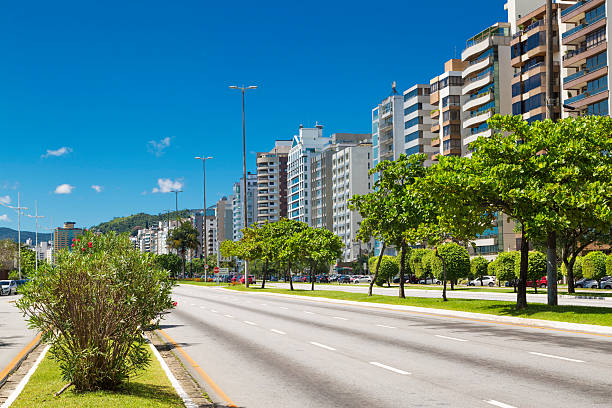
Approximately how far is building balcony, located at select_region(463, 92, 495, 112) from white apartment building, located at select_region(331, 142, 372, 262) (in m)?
57.8

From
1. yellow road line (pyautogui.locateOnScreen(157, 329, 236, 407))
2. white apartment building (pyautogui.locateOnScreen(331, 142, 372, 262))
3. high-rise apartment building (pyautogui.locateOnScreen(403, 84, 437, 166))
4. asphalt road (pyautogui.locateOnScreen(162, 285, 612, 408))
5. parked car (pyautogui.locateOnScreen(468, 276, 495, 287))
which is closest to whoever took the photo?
asphalt road (pyautogui.locateOnScreen(162, 285, 612, 408))

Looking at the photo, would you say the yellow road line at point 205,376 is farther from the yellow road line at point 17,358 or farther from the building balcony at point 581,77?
the building balcony at point 581,77

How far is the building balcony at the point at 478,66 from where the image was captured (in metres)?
101

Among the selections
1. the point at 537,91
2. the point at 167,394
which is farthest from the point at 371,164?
the point at 167,394

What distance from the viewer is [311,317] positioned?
103 ft

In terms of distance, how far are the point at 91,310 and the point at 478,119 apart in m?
96.2

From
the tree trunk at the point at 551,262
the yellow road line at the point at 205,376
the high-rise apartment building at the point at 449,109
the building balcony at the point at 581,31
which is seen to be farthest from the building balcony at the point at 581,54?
the yellow road line at the point at 205,376

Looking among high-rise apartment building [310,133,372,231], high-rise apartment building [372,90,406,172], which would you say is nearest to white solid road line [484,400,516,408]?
high-rise apartment building [372,90,406,172]

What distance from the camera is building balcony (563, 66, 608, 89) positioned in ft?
247

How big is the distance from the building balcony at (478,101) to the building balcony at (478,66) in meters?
4.23

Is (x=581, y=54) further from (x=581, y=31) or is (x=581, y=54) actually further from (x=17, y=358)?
(x=17, y=358)

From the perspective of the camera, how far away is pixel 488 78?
100438 millimetres

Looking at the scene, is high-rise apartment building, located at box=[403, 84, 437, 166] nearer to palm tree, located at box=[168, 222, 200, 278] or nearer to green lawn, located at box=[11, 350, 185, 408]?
palm tree, located at box=[168, 222, 200, 278]

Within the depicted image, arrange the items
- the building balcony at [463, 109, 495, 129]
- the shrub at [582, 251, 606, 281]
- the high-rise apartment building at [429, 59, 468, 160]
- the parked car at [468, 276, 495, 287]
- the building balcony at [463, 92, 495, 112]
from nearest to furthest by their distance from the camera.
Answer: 1. the shrub at [582, 251, 606, 281]
2. the parked car at [468, 276, 495, 287]
3. the building balcony at [463, 109, 495, 129]
4. the building balcony at [463, 92, 495, 112]
5. the high-rise apartment building at [429, 59, 468, 160]
